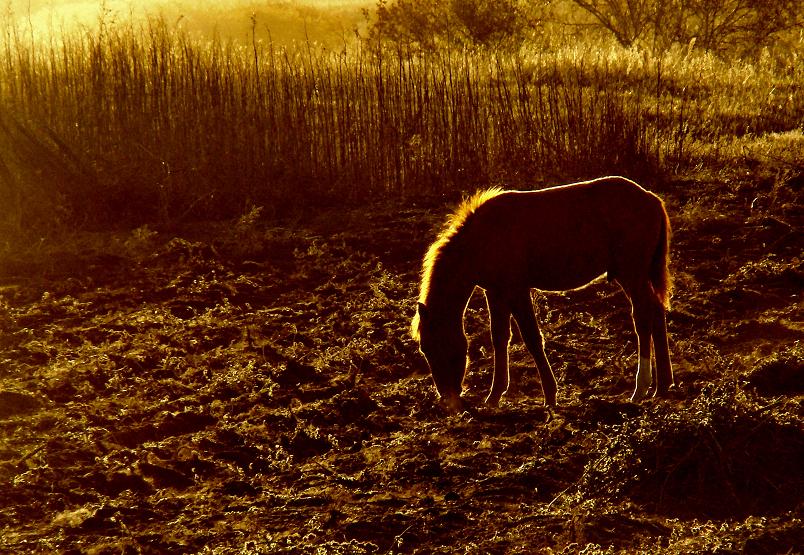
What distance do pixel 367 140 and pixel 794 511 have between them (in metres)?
7.89

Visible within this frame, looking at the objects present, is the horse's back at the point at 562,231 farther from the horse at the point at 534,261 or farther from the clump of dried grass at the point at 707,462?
the clump of dried grass at the point at 707,462

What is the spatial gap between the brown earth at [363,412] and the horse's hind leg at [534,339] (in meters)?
0.22

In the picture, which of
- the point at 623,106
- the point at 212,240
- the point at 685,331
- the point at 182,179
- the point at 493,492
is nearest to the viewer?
the point at 493,492

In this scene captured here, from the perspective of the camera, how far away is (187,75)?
1148cm

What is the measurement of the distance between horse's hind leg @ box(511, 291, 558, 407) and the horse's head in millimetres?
356

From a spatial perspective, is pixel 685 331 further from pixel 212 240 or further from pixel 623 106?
pixel 623 106

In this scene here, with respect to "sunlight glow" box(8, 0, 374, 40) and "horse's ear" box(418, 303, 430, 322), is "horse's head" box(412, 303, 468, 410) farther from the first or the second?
"sunlight glow" box(8, 0, 374, 40)

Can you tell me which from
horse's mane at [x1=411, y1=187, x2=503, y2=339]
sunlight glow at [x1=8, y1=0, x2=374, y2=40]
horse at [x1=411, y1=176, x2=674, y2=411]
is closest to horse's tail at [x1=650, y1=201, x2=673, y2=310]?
horse at [x1=411, y1=176, x2=674, y2=411]

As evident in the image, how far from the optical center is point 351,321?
7672 millimetres

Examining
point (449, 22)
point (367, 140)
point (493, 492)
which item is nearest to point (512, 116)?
point (367, 140)

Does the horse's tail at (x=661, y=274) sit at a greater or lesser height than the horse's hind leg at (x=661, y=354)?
greater

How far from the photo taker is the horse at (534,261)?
5875 millimetres

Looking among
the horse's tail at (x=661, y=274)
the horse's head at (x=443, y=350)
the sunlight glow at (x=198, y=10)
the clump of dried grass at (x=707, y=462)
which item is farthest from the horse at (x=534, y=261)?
the sunlight glow at (x=198, y=10)

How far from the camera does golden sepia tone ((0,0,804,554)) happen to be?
459 centimetres
